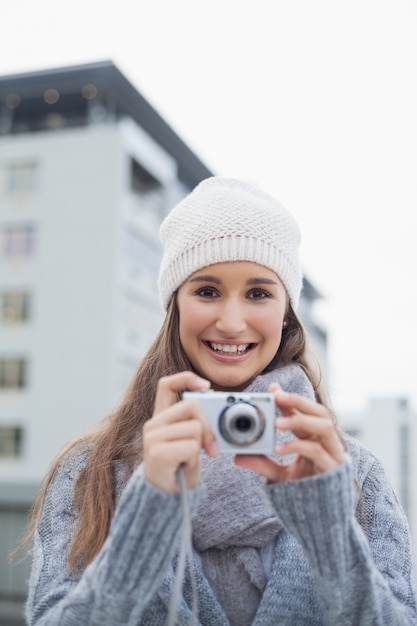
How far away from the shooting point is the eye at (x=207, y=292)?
1.65 metres

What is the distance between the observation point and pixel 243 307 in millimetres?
1605

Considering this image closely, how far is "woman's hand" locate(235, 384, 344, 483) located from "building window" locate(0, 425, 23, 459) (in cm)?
2038

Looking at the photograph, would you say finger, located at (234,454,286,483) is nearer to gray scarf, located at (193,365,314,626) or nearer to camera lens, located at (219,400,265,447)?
camera lens, located at (219,400,265,447)

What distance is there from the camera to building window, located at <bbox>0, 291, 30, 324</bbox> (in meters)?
21.1

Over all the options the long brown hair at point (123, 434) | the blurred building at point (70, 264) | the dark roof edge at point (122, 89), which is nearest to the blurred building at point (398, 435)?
the blurred building at point (70, 264)

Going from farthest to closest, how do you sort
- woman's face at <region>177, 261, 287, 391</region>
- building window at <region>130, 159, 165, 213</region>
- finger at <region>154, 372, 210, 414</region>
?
building window at <region>130, 159, 165, 213</region>
woman's face at <region>177, 261, 287, 391</region>
finger at <region>154, 372, 210, 414</region>

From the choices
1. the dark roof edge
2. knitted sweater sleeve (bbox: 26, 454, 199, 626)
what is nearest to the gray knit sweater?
knitted sweater sleeve (bbox: 26, 454, 199, 626)

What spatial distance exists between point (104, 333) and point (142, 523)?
19.1m

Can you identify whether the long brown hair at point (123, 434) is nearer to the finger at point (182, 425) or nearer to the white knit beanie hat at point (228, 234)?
the white knit beanie hat at point (228, 234)

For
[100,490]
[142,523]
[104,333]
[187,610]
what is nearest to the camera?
[142,523]

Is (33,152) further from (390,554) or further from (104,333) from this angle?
(390,554)

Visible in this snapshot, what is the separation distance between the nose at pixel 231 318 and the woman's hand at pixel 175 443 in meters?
0.38

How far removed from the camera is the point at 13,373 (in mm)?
20969

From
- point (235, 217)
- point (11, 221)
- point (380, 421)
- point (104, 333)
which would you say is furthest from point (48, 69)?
point (235, 217)
